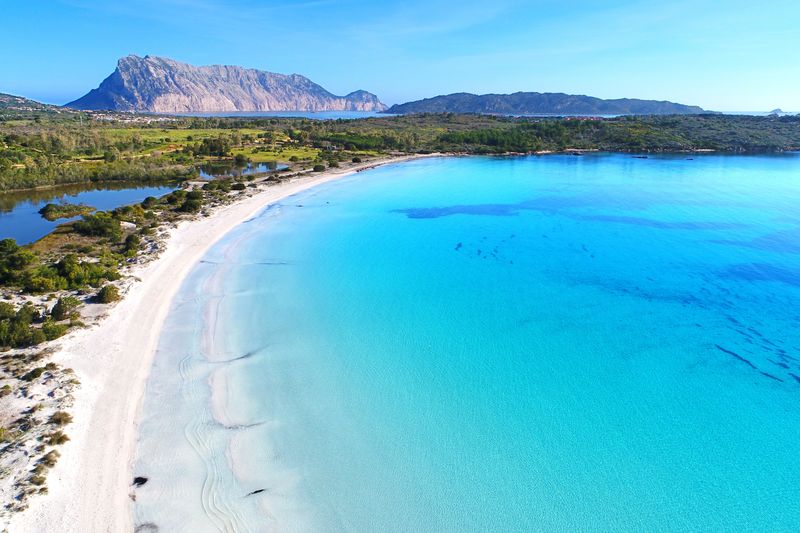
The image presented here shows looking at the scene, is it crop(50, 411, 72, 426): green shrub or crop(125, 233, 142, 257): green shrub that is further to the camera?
crop(125, 233, 142, 257): green shrub

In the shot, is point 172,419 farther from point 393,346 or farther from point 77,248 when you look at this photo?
point 77,248

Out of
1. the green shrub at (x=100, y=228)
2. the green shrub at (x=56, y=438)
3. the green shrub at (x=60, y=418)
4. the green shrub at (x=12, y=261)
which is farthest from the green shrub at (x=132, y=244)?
the green shrub at (x=56, y=438)

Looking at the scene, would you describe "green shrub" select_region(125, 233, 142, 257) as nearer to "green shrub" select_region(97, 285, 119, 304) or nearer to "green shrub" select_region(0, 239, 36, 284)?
"green shrub" select_region(0, 239, 36, 284)

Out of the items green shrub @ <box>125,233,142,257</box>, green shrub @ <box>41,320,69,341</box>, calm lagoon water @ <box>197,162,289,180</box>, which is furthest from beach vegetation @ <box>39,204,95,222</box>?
green shrub @ <box>41,320,69,341</box>

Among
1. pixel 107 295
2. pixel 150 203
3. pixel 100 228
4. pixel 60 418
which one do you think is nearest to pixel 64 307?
pixel 107 295

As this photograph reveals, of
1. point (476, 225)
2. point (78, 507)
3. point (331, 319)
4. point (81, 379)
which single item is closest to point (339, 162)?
point (476, 225)

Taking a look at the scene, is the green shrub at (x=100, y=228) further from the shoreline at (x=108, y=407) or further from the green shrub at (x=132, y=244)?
the shoreline at (x=108, y=407)
